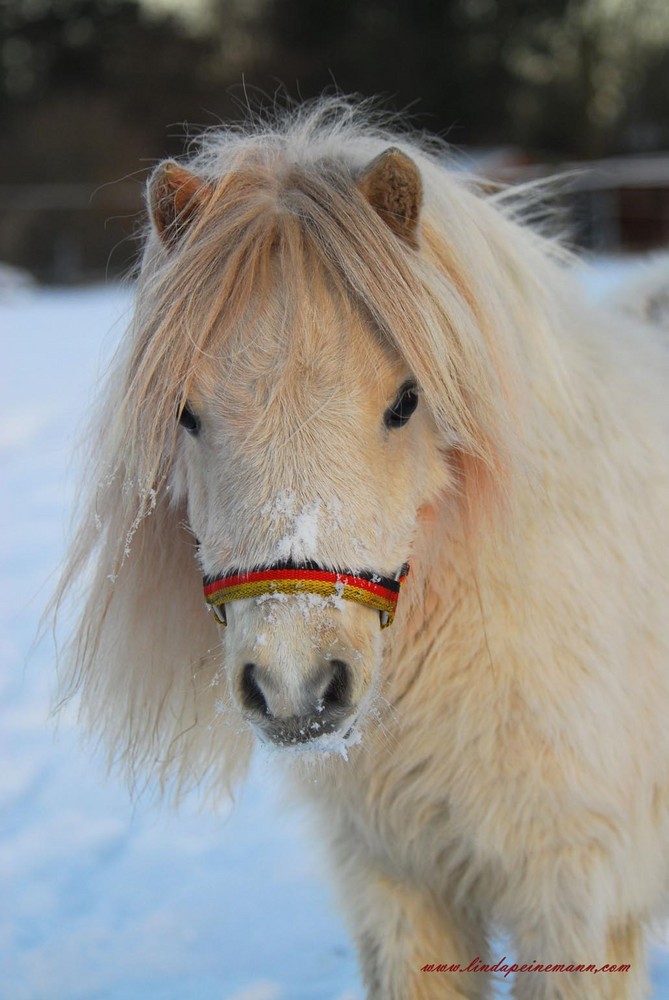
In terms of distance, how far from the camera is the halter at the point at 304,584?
→ 1.64 metres

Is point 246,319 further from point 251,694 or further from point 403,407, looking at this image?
point 251,694

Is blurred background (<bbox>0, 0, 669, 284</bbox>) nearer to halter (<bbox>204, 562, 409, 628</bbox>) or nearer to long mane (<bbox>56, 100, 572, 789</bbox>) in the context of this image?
long mane (<bbox>56, 100, 572, 789</bbox>)

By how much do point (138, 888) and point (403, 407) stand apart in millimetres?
2337

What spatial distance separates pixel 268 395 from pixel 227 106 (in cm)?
2908

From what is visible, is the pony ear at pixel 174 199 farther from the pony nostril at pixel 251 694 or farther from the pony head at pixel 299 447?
the pony nostril at pixel 251 694

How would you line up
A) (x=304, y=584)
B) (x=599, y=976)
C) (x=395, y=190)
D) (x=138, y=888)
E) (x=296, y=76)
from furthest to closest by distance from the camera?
(x=296, y=76) < (x=138, y=888) < (x=599, y=976) < (x=395, y=190) < (x=304, y=584)

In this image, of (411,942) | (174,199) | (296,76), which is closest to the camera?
(174,199)

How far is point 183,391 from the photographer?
70.9 inches

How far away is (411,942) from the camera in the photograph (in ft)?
7.55

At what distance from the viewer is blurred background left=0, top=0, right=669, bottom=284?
24.6 metres

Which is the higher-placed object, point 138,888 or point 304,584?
point 304,584

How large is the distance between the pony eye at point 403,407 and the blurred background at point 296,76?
21365mm

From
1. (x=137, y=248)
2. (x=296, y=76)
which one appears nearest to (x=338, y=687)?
(x=137, y=248)

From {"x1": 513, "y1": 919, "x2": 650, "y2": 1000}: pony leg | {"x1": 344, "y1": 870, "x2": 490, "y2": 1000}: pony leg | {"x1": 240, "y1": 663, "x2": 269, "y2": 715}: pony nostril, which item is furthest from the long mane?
{"x1": 513, "y1": 919, "x2": 650, "y2": 1000}: pony leg
